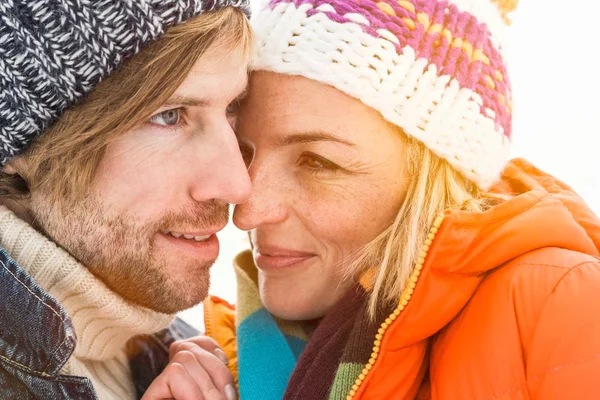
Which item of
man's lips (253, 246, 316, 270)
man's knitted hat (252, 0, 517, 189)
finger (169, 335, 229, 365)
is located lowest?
finger (169, 335, 229, 365)

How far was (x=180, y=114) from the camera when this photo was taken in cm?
155

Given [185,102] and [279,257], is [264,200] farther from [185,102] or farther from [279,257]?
[185,102]

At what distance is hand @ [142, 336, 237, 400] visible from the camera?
147cm

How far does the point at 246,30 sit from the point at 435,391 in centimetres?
92

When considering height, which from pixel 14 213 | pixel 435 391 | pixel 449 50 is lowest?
pixel 14 213

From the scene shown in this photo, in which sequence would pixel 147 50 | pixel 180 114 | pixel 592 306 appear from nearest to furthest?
1. pixel 592 306
2. pixel 147 50
3. pixel 180 114

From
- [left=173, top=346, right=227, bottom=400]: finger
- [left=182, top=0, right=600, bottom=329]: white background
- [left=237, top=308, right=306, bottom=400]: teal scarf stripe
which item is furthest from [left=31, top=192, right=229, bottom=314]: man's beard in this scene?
[left=182, top=0, right=600, bottom=329]: white background

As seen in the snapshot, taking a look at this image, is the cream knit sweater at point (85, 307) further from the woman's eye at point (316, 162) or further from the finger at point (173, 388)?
the woman's eye at point (316, 162)

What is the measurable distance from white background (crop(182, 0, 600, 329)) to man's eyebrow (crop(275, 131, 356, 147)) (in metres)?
0.81

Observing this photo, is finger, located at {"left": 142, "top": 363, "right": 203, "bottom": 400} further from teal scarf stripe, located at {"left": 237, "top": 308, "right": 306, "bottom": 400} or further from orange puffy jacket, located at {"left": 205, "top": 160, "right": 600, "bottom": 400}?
orange puffy jacket, located at {"left": 205, "top": 160, "right": 600, "bottom": 400}

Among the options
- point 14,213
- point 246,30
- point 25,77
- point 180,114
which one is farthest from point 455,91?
point 14,213

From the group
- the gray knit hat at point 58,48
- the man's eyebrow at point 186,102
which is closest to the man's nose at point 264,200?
the man's eyebrow at point 186,102

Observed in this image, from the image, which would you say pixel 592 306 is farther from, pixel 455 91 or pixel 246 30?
pixel 246 30

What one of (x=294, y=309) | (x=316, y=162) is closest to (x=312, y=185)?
(x=316, y=162)
